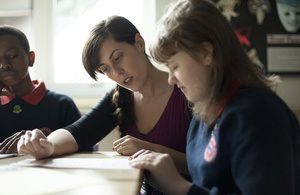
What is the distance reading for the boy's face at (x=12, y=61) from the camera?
49.1 inches

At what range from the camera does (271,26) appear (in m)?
1.87

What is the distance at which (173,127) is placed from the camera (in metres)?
1.04

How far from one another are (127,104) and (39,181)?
588 millimetres

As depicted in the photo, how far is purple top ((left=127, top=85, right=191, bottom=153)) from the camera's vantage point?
103 cm

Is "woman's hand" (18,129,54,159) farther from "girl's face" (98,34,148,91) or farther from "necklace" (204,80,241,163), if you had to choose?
"necklace" (204,80,241,163)

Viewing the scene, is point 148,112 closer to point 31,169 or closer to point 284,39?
point 31,169

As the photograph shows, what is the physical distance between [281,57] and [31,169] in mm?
1721

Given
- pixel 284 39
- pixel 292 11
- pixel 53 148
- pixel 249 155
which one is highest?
pixel 292 11

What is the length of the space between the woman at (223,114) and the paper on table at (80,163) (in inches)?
2.5

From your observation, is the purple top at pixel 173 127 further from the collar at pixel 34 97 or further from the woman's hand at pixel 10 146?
the collar at pixel 34 97

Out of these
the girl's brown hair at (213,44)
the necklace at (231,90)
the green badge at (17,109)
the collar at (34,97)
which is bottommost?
the green badge at (17,109)

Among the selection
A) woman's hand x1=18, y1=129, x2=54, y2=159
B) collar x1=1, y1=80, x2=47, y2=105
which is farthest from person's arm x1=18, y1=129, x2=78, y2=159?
collar x1=1, y1=80, x2=47, y2=105

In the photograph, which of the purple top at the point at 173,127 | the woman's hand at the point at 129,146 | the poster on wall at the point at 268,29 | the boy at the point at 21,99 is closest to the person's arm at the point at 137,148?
the woman's hand at the point at 129,146

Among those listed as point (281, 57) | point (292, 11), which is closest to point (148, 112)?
point (281, 57)
